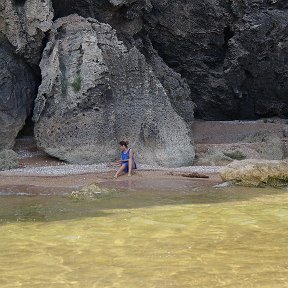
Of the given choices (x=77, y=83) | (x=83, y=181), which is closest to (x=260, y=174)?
(x=83, y=181)

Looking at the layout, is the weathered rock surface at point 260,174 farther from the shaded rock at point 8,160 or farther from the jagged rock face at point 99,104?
the shaded rock at point 8,160

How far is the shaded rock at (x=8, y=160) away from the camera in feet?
38.5

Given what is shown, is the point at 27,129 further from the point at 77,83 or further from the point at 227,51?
the point at 227,51

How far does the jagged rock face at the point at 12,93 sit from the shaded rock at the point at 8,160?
1.28m

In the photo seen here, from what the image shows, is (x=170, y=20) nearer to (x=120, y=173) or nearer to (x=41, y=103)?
(x=41, y=103)

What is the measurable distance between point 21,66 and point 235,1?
26.8 feet

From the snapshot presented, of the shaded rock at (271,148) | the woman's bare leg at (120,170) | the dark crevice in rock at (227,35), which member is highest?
the dark crevice in rock at (227,35)

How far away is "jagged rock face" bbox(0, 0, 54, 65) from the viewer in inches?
536

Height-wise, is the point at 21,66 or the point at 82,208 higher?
the point at 21,66

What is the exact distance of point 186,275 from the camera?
392 centimetres

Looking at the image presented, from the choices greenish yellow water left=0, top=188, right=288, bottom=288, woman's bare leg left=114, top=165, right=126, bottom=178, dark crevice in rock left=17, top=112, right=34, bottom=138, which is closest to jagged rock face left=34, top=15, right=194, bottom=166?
woman's bare leg left=114, top=165, right=126, bottom=178

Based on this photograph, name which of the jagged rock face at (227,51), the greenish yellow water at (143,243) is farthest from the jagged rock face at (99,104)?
the greenish yellow water at (143,243)

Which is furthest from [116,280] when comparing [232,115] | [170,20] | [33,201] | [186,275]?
[232,115]

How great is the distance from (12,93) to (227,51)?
8.75 m
